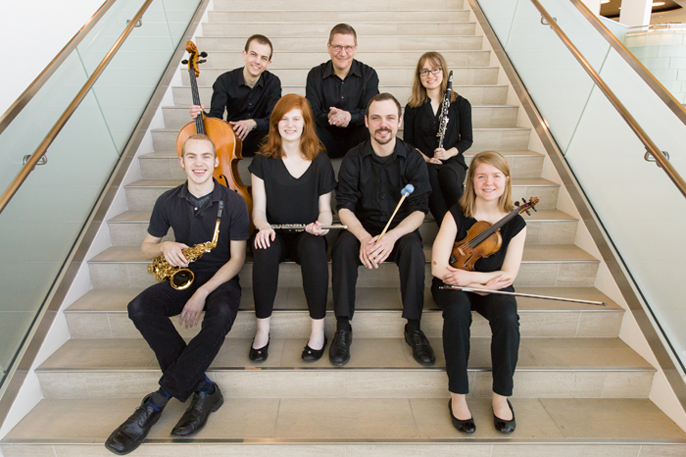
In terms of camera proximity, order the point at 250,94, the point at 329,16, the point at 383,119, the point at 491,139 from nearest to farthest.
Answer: the point at 383,119 → the point at 250,94 → the point at 491,139 → the point at 329,16

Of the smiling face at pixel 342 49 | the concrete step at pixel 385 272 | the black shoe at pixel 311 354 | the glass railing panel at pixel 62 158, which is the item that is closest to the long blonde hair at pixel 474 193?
the concrete step at pixel 385 272

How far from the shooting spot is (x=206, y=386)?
1476 mm

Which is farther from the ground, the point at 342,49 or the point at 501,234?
the point at 342,49

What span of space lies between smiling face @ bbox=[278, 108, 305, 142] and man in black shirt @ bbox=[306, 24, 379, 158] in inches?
21.8

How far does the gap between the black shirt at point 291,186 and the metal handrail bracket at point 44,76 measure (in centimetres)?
98

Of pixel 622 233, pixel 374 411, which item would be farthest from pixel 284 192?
pixel 622 233

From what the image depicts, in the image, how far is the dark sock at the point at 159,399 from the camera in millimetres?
1397

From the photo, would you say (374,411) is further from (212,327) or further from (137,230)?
(137,230)

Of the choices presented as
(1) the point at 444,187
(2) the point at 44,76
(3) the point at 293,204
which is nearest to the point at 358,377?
(3) the point at 293,204

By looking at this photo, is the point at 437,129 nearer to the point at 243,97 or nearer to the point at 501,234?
the point at 501,234

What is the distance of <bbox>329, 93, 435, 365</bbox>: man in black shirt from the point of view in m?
1.60

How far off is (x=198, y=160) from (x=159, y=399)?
0.91 metres

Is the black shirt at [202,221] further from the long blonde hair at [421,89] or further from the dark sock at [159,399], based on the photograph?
the long blonde hair at [421,89]

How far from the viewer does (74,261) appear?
72.0 inches
